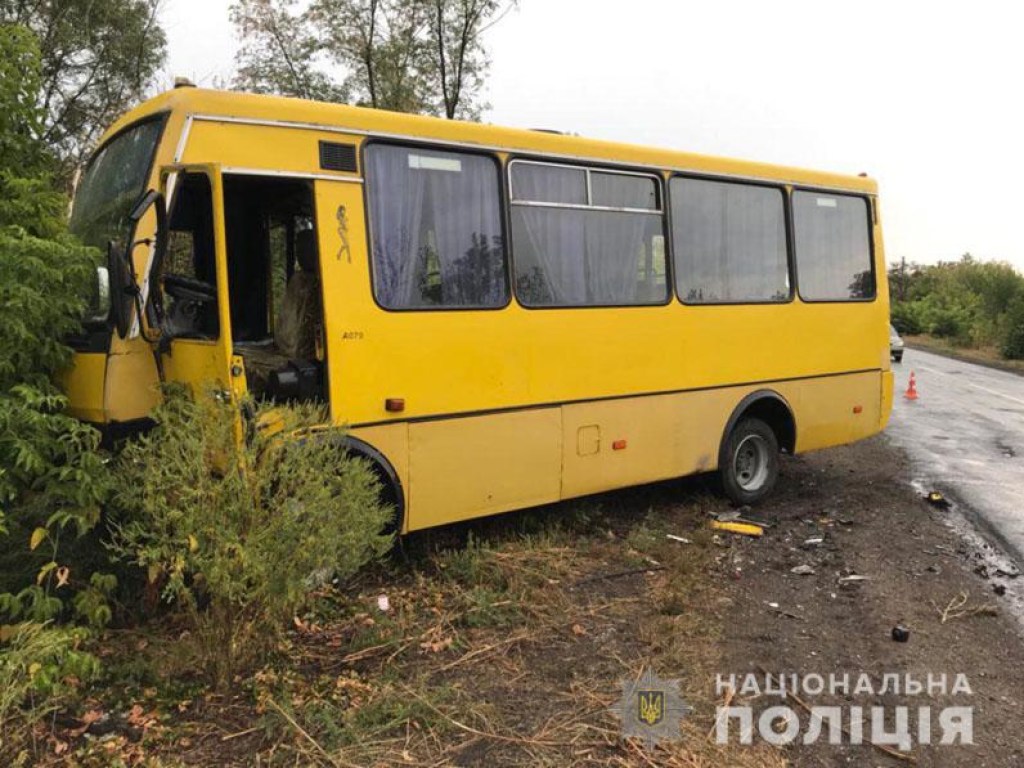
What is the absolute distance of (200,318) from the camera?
4445mm

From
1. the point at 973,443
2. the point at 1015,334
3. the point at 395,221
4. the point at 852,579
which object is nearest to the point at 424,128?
the point at 395,221

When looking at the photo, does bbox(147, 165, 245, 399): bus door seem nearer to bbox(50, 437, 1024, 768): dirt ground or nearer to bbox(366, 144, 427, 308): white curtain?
bbox(366, 144, 427, 308): white curtain

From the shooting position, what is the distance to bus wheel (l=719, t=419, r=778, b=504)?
24.0 feet

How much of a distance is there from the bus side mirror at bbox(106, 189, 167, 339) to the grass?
1.72 m

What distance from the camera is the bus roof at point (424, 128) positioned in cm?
442

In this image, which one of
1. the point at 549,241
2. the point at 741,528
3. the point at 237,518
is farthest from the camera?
the point at 741,528

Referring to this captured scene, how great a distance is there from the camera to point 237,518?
3439mm

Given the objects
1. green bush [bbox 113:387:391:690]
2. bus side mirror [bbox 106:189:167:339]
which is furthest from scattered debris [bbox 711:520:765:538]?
bus side mirror [bbox 106:189:167:339]

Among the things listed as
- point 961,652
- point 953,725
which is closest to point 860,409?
point 961,652

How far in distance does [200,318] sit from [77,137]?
16306mm

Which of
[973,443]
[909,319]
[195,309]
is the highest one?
[909,319]

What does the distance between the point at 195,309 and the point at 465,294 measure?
1712 millimetres

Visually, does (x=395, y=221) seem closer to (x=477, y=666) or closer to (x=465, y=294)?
(x=465, y=294)

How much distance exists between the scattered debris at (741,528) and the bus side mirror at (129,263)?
4.83 m
